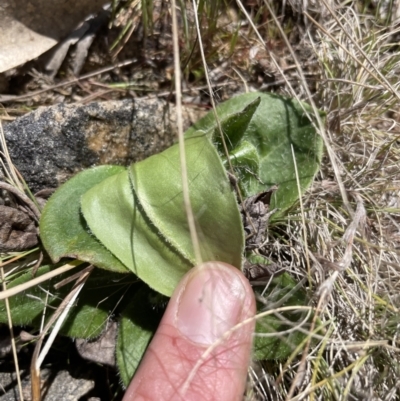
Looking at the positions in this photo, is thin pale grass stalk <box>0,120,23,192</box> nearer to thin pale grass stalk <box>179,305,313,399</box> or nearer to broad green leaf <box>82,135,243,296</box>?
broad green leaf <box>82,135,243,296</box>

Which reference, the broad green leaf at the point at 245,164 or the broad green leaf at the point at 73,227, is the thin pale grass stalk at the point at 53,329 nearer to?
the broad green leaf at the point at 73,227

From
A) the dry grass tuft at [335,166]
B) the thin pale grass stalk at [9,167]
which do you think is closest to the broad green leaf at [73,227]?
the thin pale grass stalk at [9,167]

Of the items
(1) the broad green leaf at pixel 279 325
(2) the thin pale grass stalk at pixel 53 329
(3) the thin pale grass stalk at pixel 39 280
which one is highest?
(3) the thin pale grass stalk at pixel 39 280

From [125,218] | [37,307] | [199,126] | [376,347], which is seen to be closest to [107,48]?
[199,126]

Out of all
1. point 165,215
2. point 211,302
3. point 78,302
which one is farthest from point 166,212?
point 78,302

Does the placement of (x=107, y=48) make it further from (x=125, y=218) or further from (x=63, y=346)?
(x=63, y=346)

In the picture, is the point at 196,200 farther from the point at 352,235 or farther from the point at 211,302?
the point at 352,235

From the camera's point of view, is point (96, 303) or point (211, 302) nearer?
point (211, 302)
